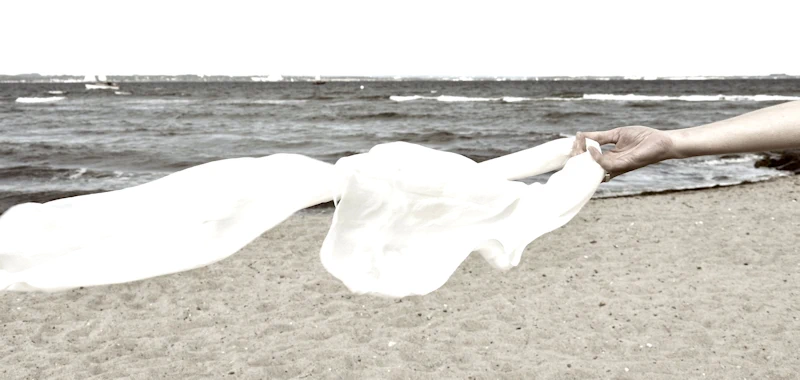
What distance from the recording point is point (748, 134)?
69.1 inches

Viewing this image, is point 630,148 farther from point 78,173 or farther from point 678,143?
point 78,173

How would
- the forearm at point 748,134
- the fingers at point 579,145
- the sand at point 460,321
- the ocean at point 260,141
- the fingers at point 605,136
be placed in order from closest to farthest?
1. the forearm at point 748,134
2. the fingers at point 605,136
3. the fingers at point 579,145
4. the sand at point 460,321
5. the ocean at point 260,141

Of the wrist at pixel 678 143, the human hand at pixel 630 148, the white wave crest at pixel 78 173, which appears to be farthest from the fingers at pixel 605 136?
the white wave crest at pixel 78 173

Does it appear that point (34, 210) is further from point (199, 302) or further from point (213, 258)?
point (199, 302)

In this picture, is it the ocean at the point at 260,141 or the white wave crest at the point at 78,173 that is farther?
the white wave crest at the point at 78,173

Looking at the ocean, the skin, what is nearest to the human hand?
the skin

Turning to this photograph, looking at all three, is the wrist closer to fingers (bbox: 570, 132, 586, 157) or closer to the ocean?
fingers (bbox: 570, 132, 586, 157)

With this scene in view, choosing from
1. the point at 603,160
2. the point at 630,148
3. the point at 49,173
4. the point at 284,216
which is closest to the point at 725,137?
the point at 630,148

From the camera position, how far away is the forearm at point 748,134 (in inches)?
68.4

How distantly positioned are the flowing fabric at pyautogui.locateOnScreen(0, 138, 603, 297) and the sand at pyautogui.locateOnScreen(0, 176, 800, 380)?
1880mm

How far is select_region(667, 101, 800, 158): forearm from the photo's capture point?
5.70 ft

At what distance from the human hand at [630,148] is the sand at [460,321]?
1881mm

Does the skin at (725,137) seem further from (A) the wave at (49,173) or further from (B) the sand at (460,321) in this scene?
(A) the wave at (49,173)

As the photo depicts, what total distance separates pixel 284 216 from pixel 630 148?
3.39 ft
